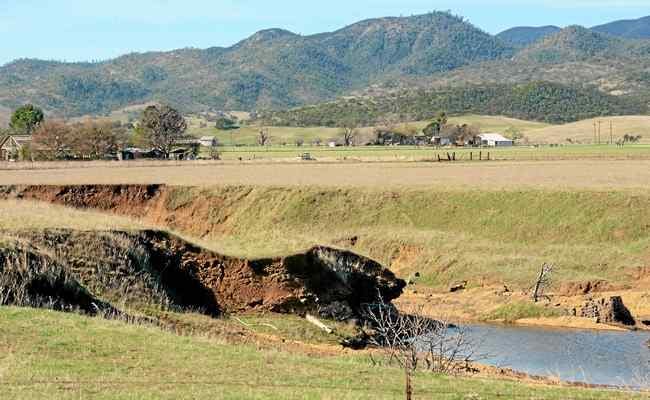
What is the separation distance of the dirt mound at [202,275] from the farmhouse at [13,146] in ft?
274

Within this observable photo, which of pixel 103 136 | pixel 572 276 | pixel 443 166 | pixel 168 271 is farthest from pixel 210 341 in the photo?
pixel 103 136

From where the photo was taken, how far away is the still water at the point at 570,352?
30.9m

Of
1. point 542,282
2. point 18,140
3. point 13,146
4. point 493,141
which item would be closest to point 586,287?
point 542,282

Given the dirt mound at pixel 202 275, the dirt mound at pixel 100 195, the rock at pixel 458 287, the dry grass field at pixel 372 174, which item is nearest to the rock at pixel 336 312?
the dirt mound at pixel 202 275

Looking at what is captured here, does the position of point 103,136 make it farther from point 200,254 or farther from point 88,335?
point 88,335

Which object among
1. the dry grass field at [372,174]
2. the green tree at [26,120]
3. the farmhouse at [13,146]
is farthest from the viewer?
the green tree at [26,120]

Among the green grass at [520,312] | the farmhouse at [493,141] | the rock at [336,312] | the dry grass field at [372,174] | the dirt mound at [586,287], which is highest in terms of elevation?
the dry grass field at [372,174]

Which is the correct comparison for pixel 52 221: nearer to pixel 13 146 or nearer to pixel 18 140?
pixel 13 146

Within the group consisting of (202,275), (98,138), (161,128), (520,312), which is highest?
(161,128)

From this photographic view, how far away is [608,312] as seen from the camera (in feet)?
134

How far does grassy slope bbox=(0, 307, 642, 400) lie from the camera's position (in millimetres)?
17797

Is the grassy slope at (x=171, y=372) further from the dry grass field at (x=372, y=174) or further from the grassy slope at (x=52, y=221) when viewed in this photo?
the dry grass field at (x=372, y=174)

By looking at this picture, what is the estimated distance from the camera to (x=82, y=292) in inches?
1091

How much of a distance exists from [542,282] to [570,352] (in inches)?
409
